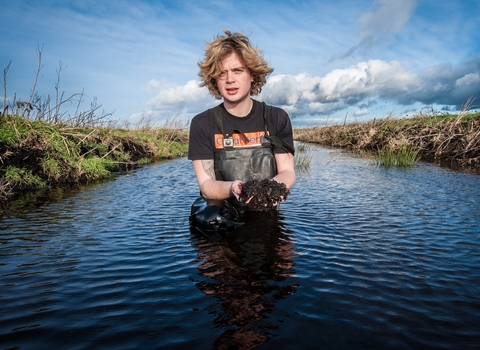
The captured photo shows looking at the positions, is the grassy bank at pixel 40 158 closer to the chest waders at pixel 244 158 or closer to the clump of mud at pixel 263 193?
the chest waders at pixel 244 158

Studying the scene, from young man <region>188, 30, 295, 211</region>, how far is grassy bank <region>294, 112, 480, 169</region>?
6983mm

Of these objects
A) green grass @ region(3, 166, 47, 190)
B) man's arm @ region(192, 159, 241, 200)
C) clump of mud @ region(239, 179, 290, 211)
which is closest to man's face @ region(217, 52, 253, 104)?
man's arm @ region(192, 159, 241, 200)

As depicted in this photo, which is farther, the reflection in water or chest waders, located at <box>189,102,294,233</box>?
chest waders, located at <box>189,102,294,233</box>

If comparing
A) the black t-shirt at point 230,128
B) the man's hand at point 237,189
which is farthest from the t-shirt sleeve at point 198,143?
the man's hand at point 237,189

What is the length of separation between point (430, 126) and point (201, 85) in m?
11.5

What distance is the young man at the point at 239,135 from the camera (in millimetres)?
4109

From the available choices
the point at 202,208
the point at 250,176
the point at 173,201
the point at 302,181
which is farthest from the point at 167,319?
the point at 302,181

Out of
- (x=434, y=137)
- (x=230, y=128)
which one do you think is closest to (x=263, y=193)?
(x=230, y=128)

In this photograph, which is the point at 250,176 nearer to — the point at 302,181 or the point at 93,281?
the point at 93,281

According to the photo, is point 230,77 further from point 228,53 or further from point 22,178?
point 22,178

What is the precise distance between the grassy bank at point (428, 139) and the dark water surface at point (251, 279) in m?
5.79

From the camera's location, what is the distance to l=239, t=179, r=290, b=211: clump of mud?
10.6ft

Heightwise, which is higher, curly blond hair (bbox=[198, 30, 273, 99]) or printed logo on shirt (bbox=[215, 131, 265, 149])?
curly blond hair (bbox=[198, 30, 273, 99])

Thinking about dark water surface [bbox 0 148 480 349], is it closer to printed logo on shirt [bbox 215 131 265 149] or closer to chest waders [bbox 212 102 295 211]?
chest waders [bbox 212 102 295 211]
